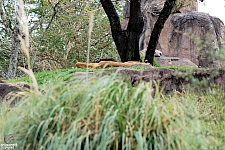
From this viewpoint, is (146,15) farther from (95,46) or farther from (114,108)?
(114,108)

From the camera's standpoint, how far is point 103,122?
1845 mm

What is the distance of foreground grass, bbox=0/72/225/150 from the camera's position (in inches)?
72.9

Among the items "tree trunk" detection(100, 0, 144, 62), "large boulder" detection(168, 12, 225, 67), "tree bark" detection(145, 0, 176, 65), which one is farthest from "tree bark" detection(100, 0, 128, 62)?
"large boulder" detection(168, 12, 225, 67)

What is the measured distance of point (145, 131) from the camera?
74.0 inches

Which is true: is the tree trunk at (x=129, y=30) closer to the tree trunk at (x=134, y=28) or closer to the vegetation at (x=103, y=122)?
the tree trunk at (x=134, y=28)

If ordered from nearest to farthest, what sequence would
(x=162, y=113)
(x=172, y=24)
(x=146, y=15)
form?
(x=162, y=113)
(x=172, y=24)
(x=146, y=15)

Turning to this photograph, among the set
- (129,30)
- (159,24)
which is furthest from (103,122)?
(129,30)

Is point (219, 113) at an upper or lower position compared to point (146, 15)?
lower

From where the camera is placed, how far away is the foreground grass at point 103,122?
6.08ft

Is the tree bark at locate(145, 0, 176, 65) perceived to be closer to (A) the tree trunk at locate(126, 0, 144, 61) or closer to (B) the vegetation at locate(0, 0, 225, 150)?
(A) the tree trunk at locate(126, 0, 144, 61)

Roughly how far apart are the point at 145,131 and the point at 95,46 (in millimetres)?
9111

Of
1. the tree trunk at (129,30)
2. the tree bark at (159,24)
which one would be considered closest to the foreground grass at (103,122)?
the tree bark at (159,24)

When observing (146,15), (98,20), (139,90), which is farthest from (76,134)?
(146,15)

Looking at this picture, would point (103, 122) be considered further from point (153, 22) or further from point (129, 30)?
point (153, 22)
